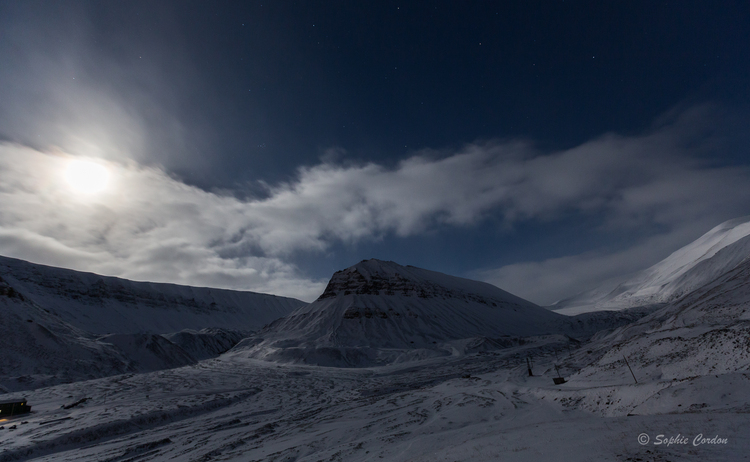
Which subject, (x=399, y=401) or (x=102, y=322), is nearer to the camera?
(x=399, y=401)

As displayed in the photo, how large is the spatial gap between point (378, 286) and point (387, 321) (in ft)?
74.1

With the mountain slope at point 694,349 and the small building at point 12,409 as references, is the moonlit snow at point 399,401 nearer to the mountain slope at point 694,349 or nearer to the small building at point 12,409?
the mountain slope at point 694,349

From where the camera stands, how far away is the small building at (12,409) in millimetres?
21484

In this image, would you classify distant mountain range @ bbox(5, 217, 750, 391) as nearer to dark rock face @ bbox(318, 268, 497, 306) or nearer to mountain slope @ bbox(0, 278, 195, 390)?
mountain slope @ bbox(0, 278, 195, 390)

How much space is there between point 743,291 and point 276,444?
37.4m

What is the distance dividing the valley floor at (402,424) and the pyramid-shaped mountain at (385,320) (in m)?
40.7

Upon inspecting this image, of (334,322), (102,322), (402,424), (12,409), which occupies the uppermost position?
A: (102,322)

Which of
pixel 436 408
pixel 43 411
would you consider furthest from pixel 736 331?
pixel 43 411

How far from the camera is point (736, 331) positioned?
561 inches

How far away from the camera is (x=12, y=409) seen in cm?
2192

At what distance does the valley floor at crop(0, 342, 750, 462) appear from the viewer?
23.9 feet

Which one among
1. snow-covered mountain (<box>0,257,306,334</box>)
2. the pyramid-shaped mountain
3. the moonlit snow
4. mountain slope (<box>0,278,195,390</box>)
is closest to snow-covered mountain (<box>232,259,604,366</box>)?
the pyramid-shaped mountain

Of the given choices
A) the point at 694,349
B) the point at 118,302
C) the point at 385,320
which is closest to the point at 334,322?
the point at 385,320

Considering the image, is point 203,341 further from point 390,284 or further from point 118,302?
point 390,284
